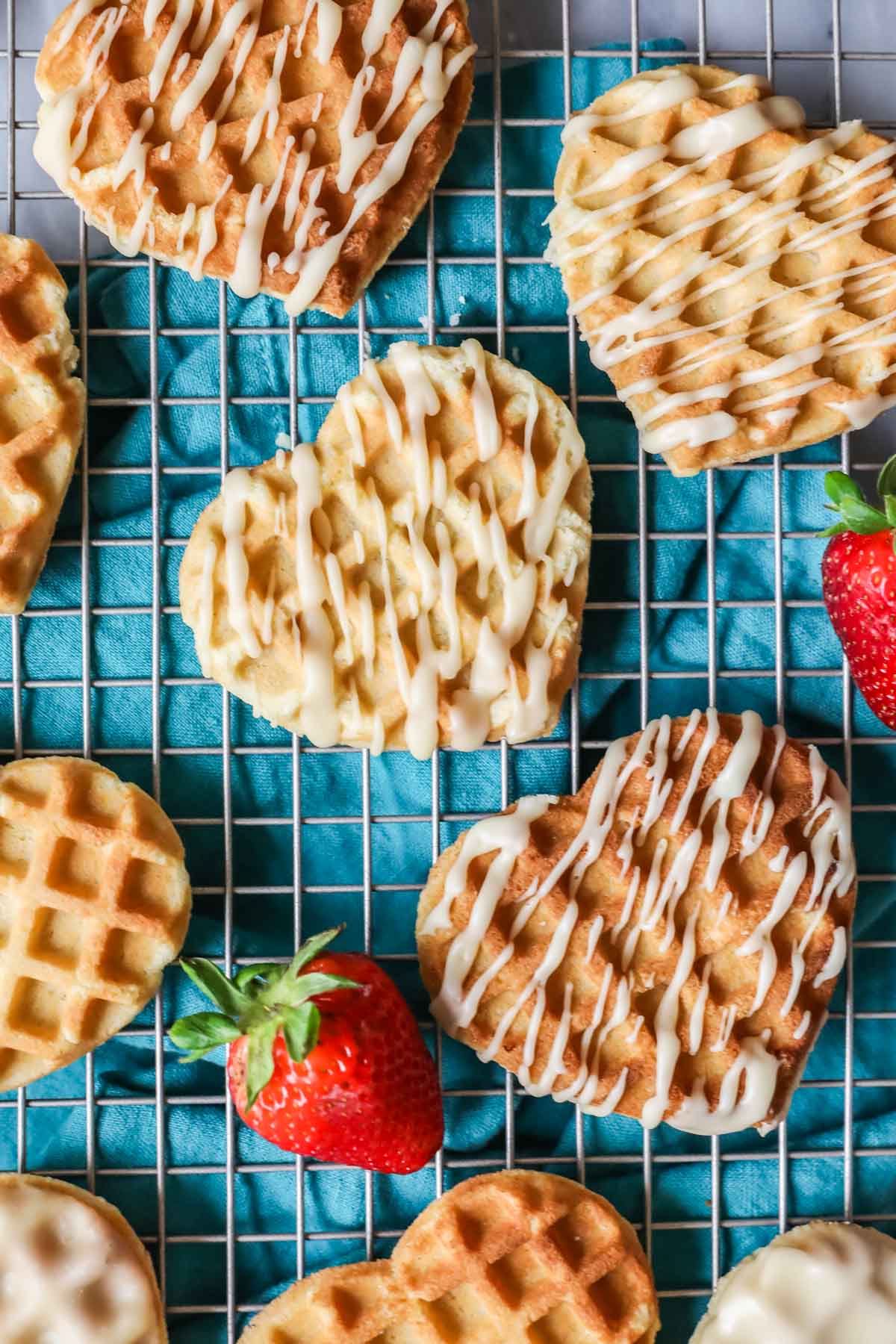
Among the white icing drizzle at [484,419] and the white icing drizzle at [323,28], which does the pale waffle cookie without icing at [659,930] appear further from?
the white icing drizzle at [323,28]

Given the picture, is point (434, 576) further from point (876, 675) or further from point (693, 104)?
point (693, 104)

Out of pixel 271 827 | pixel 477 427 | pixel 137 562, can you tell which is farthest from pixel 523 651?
pixel 137 562

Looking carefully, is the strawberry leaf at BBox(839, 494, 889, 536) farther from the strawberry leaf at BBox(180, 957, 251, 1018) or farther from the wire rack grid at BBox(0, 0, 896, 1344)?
the strawberry leaf at BBox(180, 957, 251, 1018)

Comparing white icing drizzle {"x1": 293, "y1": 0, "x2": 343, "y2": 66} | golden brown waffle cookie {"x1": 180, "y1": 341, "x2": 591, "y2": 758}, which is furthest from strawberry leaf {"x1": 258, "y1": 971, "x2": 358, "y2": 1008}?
white icing drizzle {"x1": 293, "y1": 0, "x2": 343, "y2": 66}

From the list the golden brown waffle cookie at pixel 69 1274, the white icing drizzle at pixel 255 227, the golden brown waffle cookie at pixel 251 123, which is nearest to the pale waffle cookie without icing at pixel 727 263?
the golden brown waffle cookie at pixel 251 123

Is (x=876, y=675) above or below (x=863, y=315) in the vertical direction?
below
